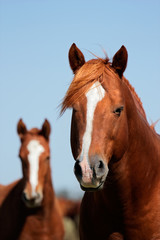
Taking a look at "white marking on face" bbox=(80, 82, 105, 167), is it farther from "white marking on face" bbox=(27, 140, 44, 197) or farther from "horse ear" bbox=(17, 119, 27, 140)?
"horse ear" bbox=(17, 119, 27, 140)

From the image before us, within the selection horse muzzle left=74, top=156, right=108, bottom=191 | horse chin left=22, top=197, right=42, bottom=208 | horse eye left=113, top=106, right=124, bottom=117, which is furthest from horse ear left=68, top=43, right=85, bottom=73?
horse chin left=22, top=197, right=42, bottom=208

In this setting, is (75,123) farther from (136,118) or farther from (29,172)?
(29,172)

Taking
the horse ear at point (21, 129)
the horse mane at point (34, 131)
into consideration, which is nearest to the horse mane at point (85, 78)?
the horse mane at point (34, 131)

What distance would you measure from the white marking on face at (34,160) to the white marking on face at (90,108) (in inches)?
214

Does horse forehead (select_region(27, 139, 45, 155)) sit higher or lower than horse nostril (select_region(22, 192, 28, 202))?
higher

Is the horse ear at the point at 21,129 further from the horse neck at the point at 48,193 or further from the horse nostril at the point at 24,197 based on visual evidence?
the horse nostril at the point at 24,197

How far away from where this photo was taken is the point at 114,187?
3.91 meters

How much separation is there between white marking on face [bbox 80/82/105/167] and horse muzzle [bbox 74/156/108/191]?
3 centimetres

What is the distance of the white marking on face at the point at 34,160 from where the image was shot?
29.5 ft

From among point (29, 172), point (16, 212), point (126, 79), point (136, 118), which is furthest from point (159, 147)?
point (16, 212)

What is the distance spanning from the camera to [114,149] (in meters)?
3.71

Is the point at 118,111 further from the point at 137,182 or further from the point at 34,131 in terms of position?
the point at 34,131

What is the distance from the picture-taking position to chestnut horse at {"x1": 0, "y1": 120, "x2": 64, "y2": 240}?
9.05 metres

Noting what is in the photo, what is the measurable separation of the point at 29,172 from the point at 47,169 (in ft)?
2.33
